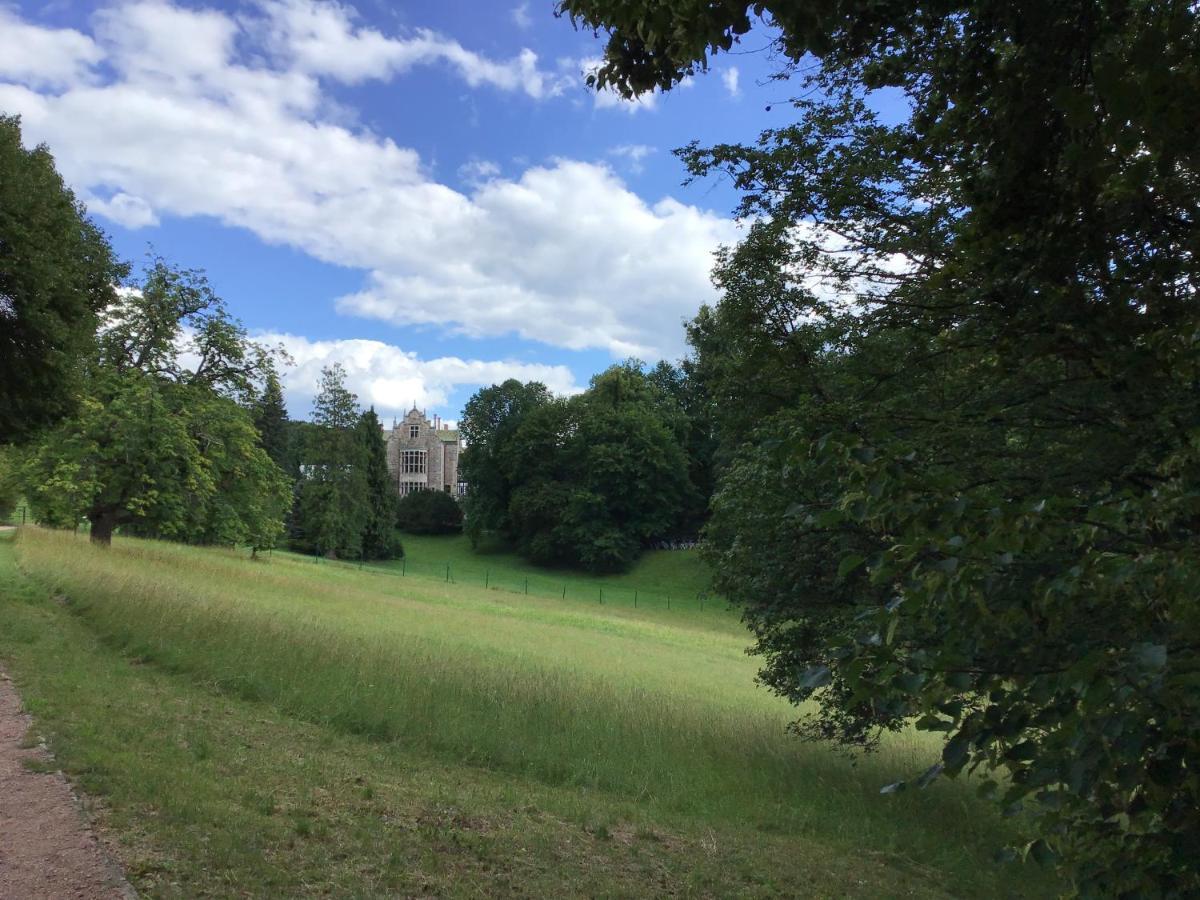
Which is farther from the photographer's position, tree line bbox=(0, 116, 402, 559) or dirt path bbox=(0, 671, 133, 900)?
tree line bbox=(0, 116, 402, 559)

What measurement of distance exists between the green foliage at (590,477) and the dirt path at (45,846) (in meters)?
62.6

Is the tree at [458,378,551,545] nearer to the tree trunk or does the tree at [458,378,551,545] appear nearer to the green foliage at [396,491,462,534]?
the green foliage at [396,491,462,534]

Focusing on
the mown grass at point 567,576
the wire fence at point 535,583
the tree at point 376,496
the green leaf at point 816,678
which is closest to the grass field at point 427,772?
the green leaf at point 816,678

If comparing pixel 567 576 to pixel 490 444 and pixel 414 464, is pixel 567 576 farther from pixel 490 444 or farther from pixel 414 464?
pixel 414 464

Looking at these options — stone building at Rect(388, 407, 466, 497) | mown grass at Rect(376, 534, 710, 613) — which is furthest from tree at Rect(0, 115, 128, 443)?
stone building at Rect(388, 407, 466, 497)

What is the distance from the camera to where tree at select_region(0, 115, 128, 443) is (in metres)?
14.2

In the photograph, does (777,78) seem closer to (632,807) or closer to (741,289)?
(741,289)

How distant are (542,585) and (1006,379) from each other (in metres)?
56.4

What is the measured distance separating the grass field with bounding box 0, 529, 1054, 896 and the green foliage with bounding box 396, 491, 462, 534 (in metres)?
67.6

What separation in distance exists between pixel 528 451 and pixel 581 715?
2612 inches

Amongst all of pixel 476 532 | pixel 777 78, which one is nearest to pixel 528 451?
pixel 476 532

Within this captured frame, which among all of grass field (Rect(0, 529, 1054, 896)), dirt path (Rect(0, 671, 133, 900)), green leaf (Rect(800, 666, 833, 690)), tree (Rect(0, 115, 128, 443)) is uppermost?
tree (Rect(0, 115, 128, 443))

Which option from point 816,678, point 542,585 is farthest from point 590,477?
point 816,678

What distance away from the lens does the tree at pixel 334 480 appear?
6438 centimetres
